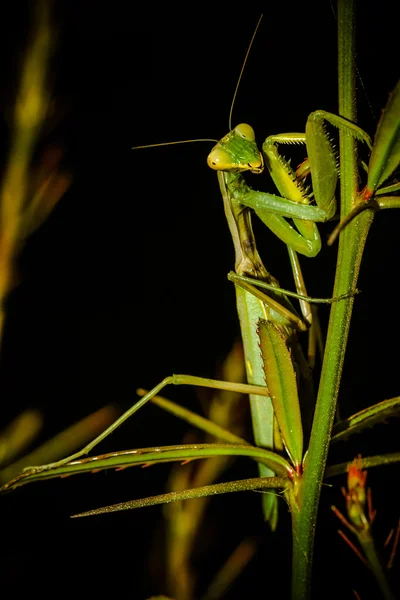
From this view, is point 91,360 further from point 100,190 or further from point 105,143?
point 105,143

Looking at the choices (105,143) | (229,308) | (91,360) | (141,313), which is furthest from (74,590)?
(105,143)

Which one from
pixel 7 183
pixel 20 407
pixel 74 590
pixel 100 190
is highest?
pixel 100 190

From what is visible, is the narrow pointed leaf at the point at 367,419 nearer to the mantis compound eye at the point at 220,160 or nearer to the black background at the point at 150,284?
the black background at the point at 150,284

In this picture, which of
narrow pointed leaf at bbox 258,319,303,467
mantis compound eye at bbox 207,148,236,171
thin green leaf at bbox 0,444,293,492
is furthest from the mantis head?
thin green leaf at bbox 0,444,293,492

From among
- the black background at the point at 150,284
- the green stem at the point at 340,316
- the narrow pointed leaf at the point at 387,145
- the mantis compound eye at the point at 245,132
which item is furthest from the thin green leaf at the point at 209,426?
the mantis compound eye at the point at 245,132

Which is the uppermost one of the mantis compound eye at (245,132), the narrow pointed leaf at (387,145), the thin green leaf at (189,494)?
the mantis compound eye at (245,132)

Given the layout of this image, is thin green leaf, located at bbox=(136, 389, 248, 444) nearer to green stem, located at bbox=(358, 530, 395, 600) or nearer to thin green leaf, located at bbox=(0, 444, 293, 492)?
thin green leaf, located at bbox=(0, 444, 293, 492)

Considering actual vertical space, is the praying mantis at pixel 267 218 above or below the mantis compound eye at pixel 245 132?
below
